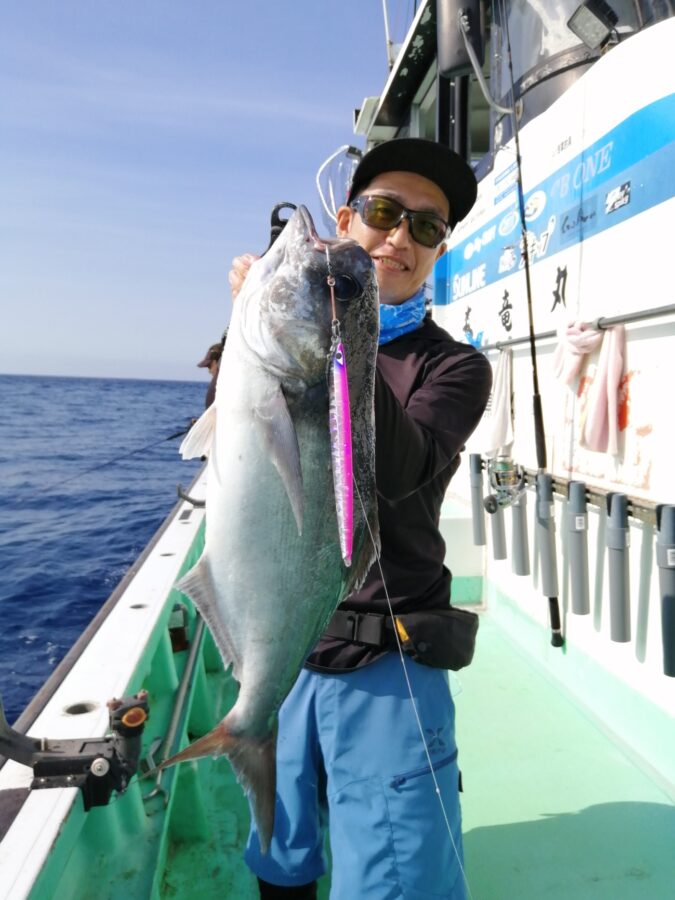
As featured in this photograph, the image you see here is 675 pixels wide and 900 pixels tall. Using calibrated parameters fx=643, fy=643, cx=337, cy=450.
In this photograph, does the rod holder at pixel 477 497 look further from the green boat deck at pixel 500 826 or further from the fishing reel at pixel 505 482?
the green boat deck at pixel 500 826

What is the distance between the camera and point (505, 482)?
13.9ft

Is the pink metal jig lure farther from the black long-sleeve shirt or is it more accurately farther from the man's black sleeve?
the black long-sleeve shirt

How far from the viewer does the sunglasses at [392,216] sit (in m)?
1.93

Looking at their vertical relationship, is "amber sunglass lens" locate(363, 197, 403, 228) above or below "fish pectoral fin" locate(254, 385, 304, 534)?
above

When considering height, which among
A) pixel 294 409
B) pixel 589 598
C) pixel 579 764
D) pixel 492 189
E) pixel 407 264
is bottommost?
pixel 579 764

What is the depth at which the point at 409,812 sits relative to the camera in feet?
5.82

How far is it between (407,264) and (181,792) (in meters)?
2.37

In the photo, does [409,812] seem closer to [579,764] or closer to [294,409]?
[294,409]

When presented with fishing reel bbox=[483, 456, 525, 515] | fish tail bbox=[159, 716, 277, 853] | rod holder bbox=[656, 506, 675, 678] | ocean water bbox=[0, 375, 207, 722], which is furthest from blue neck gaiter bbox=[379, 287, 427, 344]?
ocean water bbox=[0, 375, 207, 722]

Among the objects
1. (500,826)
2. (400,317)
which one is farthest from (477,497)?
(400,317)

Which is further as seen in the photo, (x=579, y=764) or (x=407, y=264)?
(x=579, y=764)

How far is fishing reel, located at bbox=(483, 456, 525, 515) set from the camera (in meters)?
4.22

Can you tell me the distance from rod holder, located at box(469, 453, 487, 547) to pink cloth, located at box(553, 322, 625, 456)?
107 cm

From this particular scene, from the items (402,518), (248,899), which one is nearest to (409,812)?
(402,518)
